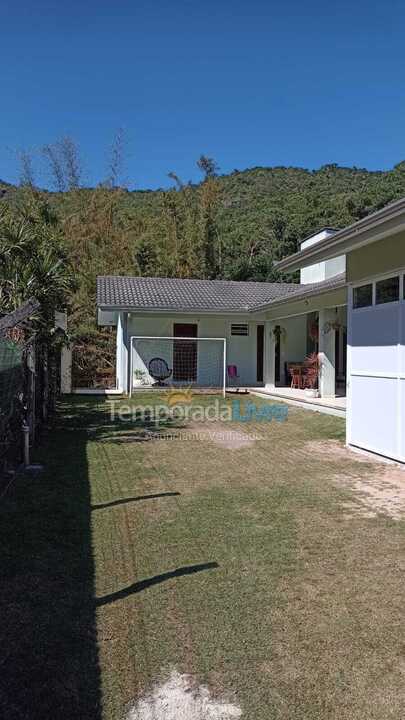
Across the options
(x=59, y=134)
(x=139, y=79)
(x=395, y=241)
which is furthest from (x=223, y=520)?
(x=59, y=134)

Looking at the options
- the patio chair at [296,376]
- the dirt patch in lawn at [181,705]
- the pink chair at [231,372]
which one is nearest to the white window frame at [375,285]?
the dirt patch in lawn at [181,705]

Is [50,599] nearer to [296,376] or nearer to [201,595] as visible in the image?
[201,595]

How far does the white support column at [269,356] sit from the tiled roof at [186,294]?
90 centimetres

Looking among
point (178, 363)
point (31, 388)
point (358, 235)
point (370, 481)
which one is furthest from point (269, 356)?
point (370, 481)

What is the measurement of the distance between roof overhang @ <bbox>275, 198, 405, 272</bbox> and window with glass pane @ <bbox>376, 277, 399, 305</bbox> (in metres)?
0.56

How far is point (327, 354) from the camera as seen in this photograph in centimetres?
1425

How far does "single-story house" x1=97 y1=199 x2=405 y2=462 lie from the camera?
7414mm

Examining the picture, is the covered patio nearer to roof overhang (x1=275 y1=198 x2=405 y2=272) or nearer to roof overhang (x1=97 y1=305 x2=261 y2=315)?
roof overhang (x1=97 y1=305 x2=261 y2=315)

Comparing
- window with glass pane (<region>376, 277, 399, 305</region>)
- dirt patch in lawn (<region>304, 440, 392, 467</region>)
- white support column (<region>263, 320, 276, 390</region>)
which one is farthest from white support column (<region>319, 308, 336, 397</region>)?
window with glass pane (<region>376, 277, 399, 305</region>)

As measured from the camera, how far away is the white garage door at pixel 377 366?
672 cm

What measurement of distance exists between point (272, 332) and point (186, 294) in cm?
362

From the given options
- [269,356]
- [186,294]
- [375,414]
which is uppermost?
[186,294]

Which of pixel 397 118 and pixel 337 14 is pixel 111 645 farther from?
pixel 397 118

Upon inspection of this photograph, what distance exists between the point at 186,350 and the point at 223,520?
13.5 m
